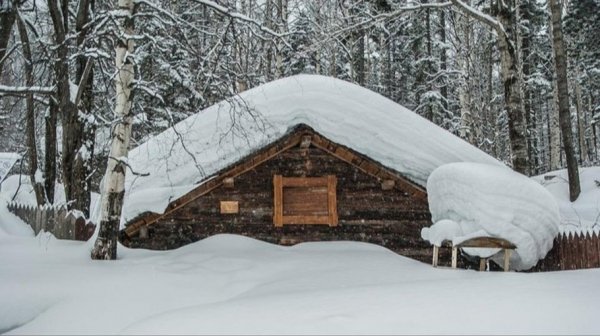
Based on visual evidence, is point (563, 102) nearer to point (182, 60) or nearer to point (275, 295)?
point (182, 60)

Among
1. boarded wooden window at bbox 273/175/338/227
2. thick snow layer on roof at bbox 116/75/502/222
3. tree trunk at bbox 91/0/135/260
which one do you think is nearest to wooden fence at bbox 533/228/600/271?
thick snow layer on roof at bbox 116/75/502/222

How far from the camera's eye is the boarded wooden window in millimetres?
10172

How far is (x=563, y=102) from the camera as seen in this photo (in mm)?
15617

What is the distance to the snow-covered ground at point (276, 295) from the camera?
5.15 metres

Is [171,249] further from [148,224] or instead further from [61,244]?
[61,244]

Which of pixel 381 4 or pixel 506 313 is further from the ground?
pixel 381 4

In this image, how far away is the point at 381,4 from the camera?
1317 centimetres

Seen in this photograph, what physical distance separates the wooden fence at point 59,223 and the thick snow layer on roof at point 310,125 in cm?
120

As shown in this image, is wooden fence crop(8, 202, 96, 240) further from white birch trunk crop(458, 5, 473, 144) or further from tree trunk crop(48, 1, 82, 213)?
white birch trunk crop(458, 5, 473, 144)

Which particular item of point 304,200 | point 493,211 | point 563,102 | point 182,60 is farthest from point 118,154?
point 563,102

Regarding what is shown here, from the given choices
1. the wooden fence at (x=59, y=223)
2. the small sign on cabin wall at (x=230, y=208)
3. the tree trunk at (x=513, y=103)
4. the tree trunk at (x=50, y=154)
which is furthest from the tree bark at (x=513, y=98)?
the tree trunk at (x=50, y=154)

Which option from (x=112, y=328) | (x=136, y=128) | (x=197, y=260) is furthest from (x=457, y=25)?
(x=112, y=328)

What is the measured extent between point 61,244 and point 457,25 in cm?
1613

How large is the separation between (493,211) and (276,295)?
13.3 feet
